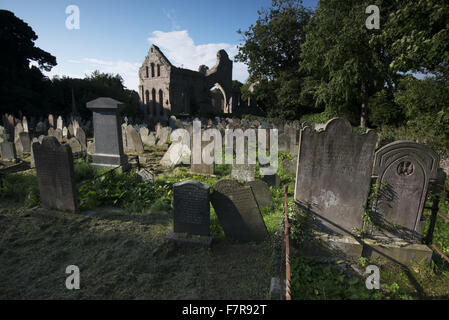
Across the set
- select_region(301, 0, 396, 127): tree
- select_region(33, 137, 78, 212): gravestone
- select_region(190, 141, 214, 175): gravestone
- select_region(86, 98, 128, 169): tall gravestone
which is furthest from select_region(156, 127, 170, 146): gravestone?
select_region(301, 0, 396, 127): tree

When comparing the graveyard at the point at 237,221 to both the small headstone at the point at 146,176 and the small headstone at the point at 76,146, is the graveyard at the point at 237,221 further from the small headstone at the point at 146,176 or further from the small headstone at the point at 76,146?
the small headstone at the point at 76,146

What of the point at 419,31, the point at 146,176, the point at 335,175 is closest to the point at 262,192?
the point at 335,175

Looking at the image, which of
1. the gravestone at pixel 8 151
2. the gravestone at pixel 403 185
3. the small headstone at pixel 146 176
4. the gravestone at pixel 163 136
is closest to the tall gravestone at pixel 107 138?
the small headstone at pixel 146 176

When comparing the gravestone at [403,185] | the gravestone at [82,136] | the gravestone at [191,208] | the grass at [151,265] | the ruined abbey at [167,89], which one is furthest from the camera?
the ruined abbey at [167,89]

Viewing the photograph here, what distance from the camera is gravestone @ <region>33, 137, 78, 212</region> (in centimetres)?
462

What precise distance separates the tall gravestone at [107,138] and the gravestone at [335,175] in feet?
19.6

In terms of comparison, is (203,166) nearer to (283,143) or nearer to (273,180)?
(273,180)

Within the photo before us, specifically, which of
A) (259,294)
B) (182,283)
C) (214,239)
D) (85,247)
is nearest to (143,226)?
(85,247)

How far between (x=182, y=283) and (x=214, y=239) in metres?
1.09

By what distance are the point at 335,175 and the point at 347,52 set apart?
16468 millimetres

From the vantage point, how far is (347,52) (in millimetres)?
16547

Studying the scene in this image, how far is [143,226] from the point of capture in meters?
4.43

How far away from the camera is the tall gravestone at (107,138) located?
7600mm
